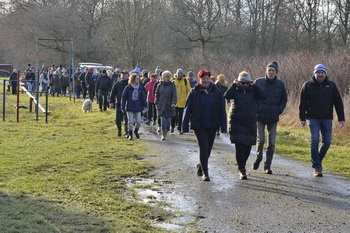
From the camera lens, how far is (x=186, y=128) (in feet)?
28.3

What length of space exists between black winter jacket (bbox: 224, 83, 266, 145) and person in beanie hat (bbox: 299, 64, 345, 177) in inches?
45.5

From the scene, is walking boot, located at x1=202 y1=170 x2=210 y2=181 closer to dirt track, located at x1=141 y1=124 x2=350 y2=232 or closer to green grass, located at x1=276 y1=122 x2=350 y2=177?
dirt track, located at x1=141 y1=124 x2=350 y2=232

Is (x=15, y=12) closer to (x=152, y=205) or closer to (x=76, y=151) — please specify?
(x=76, y=151)

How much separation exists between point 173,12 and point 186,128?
3330cm

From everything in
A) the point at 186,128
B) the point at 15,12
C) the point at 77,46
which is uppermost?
the point at 15,12

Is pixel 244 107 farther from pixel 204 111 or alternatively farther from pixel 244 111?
pixel 204 111

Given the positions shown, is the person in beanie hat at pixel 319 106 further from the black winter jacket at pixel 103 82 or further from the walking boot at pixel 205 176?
the black winter jacket at pixel 103 82

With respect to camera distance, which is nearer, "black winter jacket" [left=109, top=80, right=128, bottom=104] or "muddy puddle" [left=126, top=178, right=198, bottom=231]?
"muddy puddle" [left=126, top=178, right=198, bottom=231]

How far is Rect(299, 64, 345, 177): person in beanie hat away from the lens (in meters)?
9.05

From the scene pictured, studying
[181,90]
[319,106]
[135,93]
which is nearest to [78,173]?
[319,106]

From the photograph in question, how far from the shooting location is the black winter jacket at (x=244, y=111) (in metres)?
8.42

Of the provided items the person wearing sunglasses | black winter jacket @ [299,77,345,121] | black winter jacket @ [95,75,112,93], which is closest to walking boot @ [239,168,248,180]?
the person wearing sunglasses

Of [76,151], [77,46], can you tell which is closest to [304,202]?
[76,151]

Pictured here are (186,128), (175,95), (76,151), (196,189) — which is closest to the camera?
(196,189)
